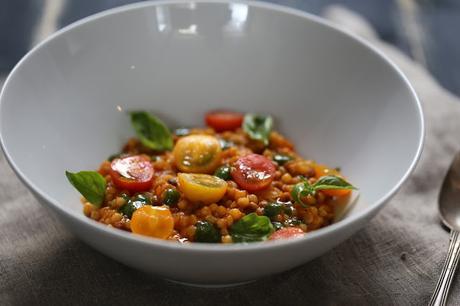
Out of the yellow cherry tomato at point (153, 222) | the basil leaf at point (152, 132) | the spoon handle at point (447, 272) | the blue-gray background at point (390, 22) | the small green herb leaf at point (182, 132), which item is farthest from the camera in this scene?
the blue-gray background at point (390, 22)

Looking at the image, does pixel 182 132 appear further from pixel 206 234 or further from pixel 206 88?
pixel 206 234

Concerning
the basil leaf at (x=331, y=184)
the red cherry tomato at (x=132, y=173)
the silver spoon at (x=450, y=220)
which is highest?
the red cherry tomato at (x=132, y=173)

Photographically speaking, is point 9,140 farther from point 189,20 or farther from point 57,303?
point 189,20

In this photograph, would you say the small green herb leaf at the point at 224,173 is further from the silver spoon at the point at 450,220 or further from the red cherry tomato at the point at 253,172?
the silver spoon at the point at 450,220

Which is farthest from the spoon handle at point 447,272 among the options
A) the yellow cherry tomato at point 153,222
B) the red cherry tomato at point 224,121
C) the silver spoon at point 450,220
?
the red cherry tomato at point 224,121

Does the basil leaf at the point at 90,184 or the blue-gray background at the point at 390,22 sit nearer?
the basil leaf at the point at 90,184

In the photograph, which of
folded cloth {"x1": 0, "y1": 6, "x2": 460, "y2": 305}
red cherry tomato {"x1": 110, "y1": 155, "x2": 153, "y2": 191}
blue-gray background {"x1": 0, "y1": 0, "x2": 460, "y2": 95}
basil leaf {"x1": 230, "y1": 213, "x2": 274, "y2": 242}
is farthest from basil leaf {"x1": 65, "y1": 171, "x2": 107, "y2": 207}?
blue-gray background {"x1": 0, "y1": 0, "x2": 460, "y2": 95}
